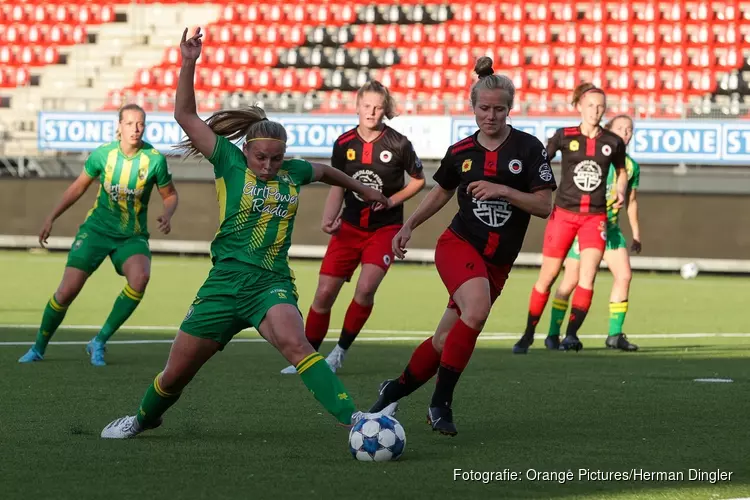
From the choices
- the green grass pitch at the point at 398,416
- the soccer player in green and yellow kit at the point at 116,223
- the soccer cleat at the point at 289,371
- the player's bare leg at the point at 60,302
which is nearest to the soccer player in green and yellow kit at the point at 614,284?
the green grass pitch at the point at 398,416

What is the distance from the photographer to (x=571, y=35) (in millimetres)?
29922

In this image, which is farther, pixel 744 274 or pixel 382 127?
pixel 744 274

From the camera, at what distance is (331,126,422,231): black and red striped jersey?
1015 centimetres

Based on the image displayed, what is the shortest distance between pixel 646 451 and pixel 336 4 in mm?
27134

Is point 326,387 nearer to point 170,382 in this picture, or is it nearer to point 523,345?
point 170,382

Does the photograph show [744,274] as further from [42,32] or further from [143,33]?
[42,32]

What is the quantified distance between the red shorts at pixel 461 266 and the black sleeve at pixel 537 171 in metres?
0.46

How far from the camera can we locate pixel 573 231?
11867mm

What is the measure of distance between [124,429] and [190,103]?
1.65m

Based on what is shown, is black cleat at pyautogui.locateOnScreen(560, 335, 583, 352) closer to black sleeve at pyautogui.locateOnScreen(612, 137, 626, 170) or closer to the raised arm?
black sleeve at pyautogui.locateOnScreen(612, 137, 626, 170)

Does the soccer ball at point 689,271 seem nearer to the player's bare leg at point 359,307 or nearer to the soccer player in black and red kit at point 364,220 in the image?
the soccer player in black and red kit at point 364,220

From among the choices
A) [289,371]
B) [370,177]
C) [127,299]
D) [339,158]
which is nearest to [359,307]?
[289,371]

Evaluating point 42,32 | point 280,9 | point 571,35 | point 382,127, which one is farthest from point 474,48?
point 382,127

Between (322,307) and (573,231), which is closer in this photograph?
(322,307)
